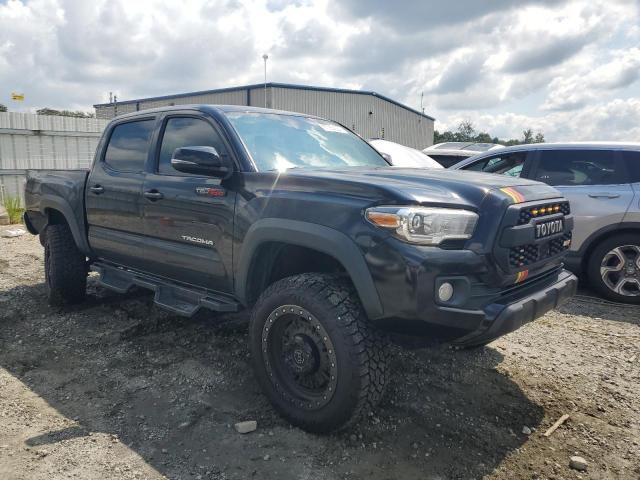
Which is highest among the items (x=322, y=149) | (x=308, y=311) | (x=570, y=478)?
(x=322, y=149)

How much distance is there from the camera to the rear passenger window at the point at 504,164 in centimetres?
607

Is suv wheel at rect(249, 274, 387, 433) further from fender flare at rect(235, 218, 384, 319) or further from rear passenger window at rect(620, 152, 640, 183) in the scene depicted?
rear passenger window at rect(620, 152, 640, 183)

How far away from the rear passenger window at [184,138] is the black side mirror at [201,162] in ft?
0.86

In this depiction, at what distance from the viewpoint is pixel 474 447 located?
2.74m

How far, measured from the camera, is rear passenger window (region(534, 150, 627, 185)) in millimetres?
5457

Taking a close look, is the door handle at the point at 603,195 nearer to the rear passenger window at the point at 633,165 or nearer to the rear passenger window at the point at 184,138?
the rear passenger window at the point at 633,165

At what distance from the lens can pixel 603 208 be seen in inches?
210

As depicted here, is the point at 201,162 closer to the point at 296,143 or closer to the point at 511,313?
the point at 296,143

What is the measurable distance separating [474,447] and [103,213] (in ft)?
11.4

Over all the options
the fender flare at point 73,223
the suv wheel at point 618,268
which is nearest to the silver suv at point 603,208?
the suv wheel at point 618,268

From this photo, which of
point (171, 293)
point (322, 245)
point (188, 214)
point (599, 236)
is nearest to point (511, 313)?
point (322, 245)

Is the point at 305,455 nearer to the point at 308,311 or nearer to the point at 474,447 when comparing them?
the point at 308,311

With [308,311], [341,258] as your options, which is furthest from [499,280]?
[308,311]

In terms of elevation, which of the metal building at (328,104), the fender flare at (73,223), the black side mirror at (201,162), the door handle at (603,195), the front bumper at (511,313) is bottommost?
the front bumper at (511,313)
